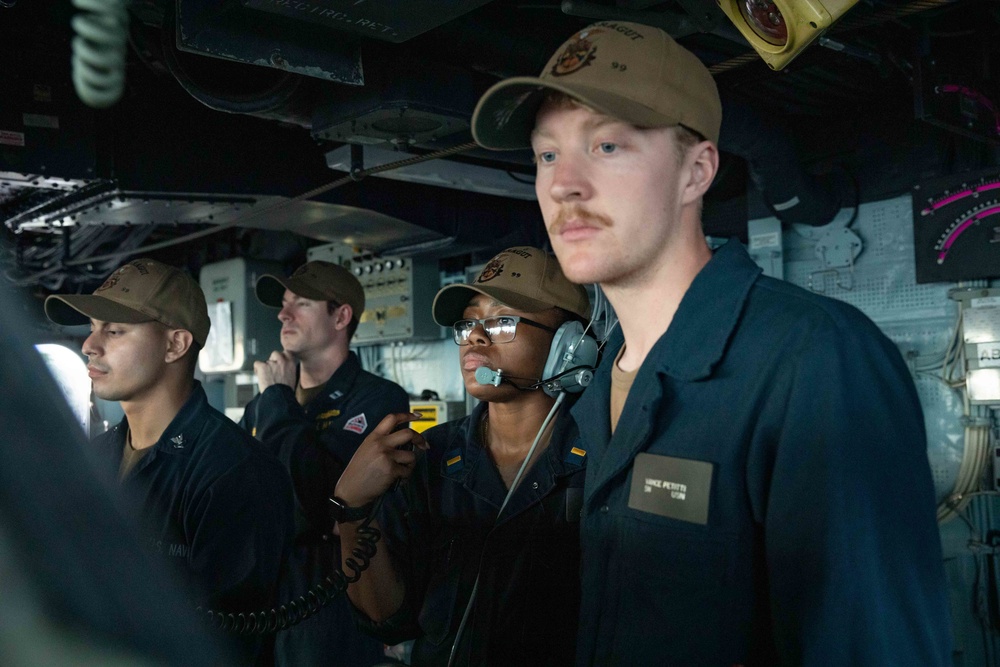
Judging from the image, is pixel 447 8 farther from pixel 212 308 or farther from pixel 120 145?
pixel 212 308

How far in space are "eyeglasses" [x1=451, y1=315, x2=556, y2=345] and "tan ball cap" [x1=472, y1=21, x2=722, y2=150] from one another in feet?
3.46

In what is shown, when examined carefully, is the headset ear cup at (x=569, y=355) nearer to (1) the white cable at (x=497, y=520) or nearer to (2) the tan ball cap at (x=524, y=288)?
(1) the white cable at (x=497, y=520)

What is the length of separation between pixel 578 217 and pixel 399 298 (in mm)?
4229

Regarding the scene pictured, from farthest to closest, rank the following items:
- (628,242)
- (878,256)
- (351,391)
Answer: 1. (878,256)
2. (351,391)
3. (628,242)

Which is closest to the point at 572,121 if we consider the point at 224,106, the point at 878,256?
the point at 224,106

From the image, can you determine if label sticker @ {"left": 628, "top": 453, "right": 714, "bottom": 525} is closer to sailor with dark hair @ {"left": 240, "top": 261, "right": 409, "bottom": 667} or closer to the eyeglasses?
the eyeglasses

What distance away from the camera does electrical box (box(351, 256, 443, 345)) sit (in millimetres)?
5348

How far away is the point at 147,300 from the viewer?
2.61m

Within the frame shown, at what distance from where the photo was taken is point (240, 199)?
4.05 meters

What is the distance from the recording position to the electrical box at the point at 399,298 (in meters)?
5.35

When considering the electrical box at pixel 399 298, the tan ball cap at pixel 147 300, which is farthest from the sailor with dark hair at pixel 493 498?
the electrical box at pixel 399 298

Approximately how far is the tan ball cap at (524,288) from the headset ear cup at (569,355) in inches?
8.1

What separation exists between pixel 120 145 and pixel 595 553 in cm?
323

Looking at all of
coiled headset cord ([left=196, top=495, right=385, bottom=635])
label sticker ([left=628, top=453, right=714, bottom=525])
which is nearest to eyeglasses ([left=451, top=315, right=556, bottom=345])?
coiled headset cord ([left=196, top=495, right=385, bottom=635])
